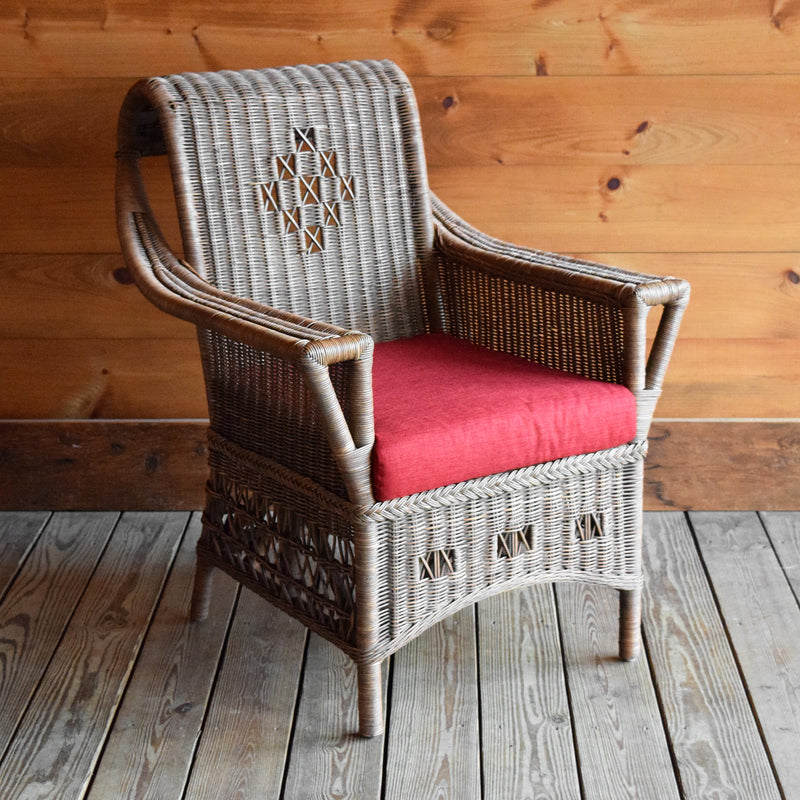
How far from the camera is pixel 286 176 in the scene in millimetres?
1919

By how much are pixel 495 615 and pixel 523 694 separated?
25cm

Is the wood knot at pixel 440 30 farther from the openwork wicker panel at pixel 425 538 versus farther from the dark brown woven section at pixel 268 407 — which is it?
the openwork wicker panel at pixel 425 538

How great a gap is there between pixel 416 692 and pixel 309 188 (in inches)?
36.2

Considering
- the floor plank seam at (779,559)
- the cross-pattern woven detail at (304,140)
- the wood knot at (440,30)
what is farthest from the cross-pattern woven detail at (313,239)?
the floor plank seam at (779,559)

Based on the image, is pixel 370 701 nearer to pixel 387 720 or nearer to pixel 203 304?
pixel 387 720

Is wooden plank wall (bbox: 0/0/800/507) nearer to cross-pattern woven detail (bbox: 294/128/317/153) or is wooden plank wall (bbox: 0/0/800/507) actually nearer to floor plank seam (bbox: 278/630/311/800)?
cross-pattern woven detail (bbox: 294/128/317/153)

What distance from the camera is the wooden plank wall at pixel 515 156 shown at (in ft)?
7.07

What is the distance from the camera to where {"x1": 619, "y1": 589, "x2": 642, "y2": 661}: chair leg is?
1842mm

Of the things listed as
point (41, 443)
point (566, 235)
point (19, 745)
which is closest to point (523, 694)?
point (19, 745)

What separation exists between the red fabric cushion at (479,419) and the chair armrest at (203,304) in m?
0.17

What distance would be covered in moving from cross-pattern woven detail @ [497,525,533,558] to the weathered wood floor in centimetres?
26

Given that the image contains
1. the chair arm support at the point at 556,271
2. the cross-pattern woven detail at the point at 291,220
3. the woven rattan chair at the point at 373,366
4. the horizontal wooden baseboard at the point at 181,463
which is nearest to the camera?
the woven rattan chair at the point at 373,366

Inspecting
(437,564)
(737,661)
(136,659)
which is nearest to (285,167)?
(437,564)

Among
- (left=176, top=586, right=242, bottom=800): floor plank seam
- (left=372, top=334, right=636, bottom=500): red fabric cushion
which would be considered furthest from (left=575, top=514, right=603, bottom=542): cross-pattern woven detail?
(left=176, top=586, right=242, bottom=800): floor plank seam
